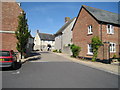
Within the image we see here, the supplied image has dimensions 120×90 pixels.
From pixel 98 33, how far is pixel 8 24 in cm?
1305

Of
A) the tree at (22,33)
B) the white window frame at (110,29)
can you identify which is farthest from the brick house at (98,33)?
the tree at (22,33)

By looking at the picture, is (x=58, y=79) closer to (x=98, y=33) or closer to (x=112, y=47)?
(x=98, y=33)

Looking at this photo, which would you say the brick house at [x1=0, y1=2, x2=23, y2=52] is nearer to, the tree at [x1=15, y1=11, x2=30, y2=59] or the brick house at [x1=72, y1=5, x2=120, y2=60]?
the tree at [x1=15, y1=11, x2=30, y2=59]

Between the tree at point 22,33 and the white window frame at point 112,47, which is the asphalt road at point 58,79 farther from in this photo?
the white window frame at point 112,47

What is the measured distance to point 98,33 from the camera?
13.0m

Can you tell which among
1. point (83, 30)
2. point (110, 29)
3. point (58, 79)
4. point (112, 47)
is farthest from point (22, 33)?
point (112, 47)

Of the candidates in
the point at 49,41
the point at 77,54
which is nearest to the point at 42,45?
the point at 49,41

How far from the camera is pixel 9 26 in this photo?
525 inches

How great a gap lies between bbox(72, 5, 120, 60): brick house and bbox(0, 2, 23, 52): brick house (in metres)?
10.8

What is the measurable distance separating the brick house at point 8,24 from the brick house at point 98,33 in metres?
10.8

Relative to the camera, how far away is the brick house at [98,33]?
12992 millimetres

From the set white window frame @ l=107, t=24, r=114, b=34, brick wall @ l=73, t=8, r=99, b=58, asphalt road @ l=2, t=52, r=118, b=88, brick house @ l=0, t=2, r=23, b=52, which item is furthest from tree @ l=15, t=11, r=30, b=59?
white window frame @ l=107, t=24, r=114, b=34

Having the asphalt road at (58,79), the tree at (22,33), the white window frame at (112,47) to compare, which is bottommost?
the asphalt road at (58,79)

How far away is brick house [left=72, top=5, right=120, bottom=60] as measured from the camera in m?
13.0
